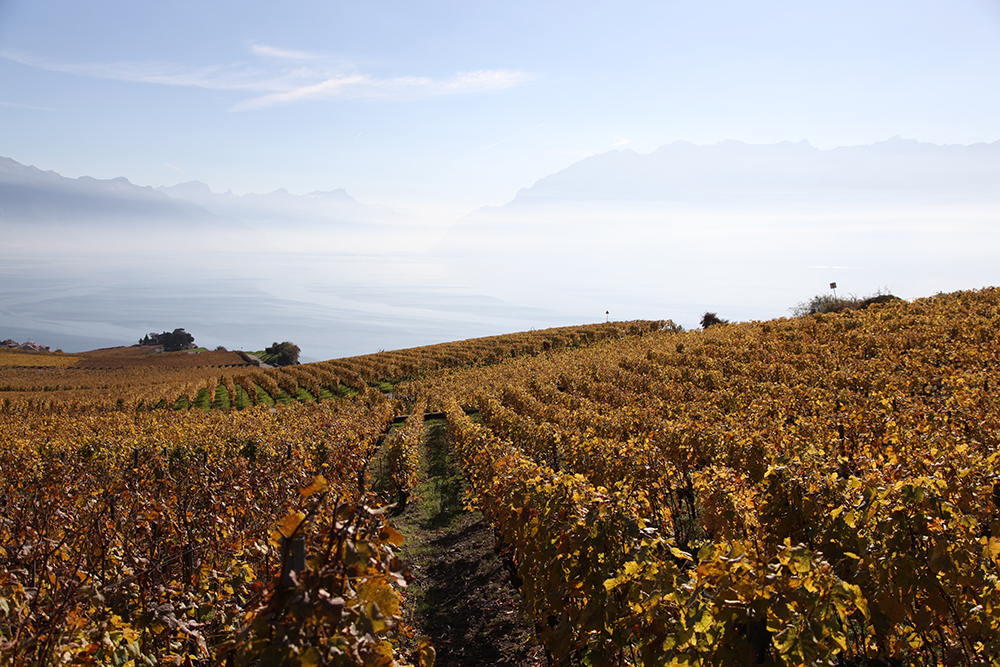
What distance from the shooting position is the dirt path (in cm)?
526

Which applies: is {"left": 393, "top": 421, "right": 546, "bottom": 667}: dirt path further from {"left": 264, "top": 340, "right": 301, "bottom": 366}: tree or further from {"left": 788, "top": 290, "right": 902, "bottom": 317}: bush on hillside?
{"left": 264, "top": 340, "right": 301, "bottom": 366}: tree

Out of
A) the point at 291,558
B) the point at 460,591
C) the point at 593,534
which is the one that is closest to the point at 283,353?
the point at 460,591

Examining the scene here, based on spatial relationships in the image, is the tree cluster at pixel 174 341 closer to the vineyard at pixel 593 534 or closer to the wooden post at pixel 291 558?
the vineyard at pixel 593 534

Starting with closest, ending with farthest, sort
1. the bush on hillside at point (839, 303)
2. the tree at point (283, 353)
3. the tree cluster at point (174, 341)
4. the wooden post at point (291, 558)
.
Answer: the wooden post at point (291, 558)
the bush on hillside at point (839, 303)
the tree at point (283, 353)
the tree cluster at point (174, 341)

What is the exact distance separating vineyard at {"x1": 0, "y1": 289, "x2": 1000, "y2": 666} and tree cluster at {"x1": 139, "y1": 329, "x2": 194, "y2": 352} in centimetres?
9596

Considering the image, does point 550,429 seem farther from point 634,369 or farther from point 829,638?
point 634,369

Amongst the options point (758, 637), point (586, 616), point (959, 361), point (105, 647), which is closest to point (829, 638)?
point (758, 637)

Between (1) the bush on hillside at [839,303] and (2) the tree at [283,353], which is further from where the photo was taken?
(2) the tree at [283,353]

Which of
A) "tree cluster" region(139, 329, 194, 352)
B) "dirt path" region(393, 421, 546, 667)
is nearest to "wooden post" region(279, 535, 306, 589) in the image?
"dirt path" region(393, 421, 546, 667)

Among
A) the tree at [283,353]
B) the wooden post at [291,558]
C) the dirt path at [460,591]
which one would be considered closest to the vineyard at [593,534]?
the wooden post at [291,558]

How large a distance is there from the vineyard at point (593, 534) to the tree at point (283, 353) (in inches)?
2069

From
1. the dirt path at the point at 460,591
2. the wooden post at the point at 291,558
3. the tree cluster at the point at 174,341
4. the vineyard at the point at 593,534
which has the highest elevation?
the wooden post at the point at 291,558

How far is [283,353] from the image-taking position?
67.2 m

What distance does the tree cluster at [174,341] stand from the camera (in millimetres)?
98375
